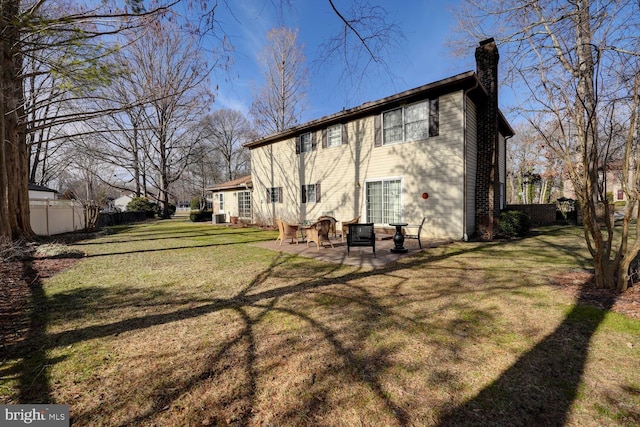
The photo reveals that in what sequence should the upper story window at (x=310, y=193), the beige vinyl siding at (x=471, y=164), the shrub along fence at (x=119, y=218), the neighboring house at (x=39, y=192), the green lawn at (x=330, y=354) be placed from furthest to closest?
1. the neighboring house at (x=39, y=192)
2. the shrub along fence at (x=119, y=218)
3. the upper story window at (x=310, y=193)
4. the beige vinyl siding at (x=471, y=164)
5. the green lawn at (x=330, y=354)

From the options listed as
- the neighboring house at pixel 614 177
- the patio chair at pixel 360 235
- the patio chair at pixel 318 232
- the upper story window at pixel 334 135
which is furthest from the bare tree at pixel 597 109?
the upper story window at pixel 334 135

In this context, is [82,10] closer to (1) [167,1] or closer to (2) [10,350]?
(1) [167,1]

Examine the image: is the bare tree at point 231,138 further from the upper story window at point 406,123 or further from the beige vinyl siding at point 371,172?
the upper story window at point 406,123

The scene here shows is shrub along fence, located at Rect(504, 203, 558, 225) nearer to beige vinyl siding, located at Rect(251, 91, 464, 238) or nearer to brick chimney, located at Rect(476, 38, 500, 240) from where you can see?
brick chimney, located at Rect(476, 38, 500, 240)

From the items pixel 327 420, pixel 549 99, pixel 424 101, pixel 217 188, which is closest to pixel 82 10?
pixel 327 420

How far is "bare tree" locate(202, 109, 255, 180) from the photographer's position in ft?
126

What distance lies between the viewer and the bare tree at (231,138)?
3847cm

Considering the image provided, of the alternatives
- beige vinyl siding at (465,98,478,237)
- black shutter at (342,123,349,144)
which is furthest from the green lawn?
black shutter at (342,123,349,144)

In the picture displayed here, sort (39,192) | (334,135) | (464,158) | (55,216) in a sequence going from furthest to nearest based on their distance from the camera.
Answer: (39,192)
(55,216)
(334,135)
(464,158)

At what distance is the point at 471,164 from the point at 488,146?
0.89m

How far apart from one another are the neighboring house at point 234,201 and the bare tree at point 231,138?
733 inches

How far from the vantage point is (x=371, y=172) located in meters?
11.3

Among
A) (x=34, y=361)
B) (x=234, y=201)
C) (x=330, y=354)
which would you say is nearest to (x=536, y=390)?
(x=330, y=354)

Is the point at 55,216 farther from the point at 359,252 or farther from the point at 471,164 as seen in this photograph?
the point at 471,164
